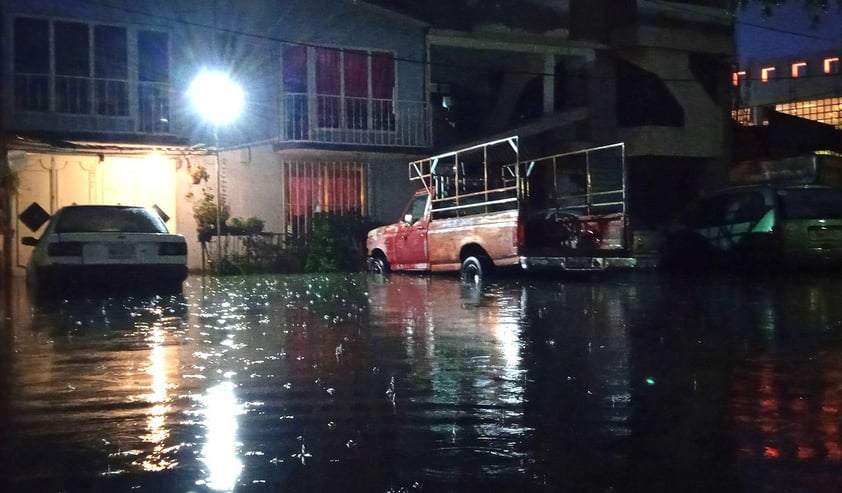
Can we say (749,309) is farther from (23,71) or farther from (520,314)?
(23,71)

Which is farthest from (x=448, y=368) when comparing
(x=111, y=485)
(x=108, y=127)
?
(x=108, y=127)

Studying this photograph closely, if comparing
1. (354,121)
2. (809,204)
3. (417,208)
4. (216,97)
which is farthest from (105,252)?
(809,204)

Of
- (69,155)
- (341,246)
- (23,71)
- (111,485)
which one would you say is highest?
(23,71)

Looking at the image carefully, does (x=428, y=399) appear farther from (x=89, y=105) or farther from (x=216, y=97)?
(x=89, y=105)

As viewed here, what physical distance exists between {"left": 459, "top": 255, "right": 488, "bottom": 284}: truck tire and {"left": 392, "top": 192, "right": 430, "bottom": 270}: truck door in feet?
4.32

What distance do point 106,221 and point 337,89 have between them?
9.17 metres

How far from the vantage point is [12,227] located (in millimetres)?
19344

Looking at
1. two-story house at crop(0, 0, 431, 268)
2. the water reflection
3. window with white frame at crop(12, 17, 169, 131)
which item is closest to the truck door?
two-story house at crop(0, 0, 431, 268)

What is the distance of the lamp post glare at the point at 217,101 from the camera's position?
1984 cm

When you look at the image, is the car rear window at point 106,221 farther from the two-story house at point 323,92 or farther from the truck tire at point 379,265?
the truck tire at point 379,265

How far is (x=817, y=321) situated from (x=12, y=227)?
52.0 feet

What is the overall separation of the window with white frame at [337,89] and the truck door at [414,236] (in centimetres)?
438

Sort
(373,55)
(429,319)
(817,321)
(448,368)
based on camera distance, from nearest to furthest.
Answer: (448,368) < (817,321) < (429,319) < (373,55)

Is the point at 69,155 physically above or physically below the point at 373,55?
below
